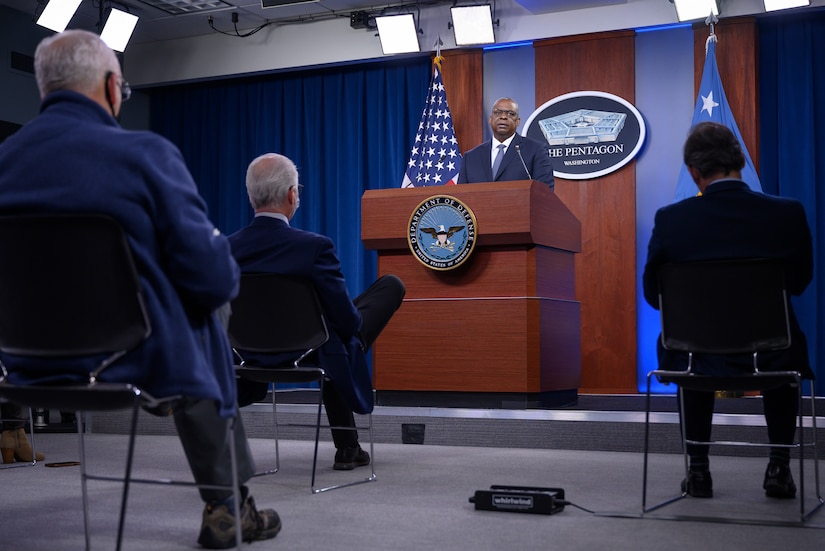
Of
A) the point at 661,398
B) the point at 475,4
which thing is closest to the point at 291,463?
the point at 661,398

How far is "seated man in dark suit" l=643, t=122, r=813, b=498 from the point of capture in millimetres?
2705

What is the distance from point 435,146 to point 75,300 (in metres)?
5.20

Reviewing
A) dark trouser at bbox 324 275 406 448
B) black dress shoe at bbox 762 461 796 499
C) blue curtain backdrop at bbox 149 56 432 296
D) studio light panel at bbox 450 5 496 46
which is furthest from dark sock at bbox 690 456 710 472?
blue curtain backdrop at bbox 149 56 432 296

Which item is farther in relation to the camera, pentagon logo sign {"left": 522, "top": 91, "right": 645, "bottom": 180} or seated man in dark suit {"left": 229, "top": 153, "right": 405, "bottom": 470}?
pentagon logo sign {"left": 522, "top": 91, "right": 645, "bottom": 180}

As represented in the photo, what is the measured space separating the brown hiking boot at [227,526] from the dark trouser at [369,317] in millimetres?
1237

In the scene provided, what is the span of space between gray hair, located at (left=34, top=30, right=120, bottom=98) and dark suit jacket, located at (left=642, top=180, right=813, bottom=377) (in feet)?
5.24

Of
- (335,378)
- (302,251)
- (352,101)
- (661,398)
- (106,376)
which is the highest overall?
(352,101)

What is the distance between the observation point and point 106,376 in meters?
1.84

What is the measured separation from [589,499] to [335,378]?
2.99 ft

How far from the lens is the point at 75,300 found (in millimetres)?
1808

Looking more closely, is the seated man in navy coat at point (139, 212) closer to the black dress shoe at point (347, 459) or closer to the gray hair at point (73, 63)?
the gray hair at point (73, 63)

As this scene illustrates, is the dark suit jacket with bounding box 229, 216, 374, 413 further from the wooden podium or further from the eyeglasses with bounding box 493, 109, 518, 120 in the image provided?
the eyeglasses with bounding box 493, 109, 518, 120

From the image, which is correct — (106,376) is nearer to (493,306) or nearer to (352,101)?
(493,306)

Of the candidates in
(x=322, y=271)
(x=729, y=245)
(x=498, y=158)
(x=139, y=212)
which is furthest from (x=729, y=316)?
(x=498, y=158)
